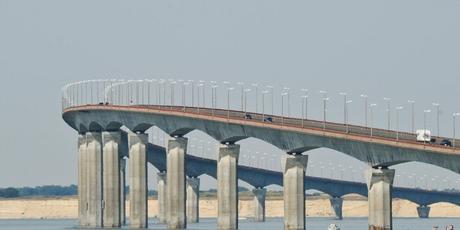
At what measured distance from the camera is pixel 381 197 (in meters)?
166

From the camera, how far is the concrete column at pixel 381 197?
6537 inches

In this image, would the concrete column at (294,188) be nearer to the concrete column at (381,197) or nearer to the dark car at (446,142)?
the concrete column at (381,197)

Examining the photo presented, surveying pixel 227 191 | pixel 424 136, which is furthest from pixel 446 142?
pixel 227 191

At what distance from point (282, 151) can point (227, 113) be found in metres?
17.7

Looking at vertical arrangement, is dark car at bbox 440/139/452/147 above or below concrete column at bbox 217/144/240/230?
above

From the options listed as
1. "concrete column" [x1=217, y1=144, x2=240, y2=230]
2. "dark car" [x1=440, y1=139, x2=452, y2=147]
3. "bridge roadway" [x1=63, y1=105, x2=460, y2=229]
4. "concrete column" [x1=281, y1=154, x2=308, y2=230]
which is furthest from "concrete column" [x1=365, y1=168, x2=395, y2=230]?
"concrete column" [x1=217, y1=144, x2=240, y2=230]

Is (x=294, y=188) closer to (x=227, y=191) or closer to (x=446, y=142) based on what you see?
(x=227, y=191)

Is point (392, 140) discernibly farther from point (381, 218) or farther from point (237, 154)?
point (237, 154)

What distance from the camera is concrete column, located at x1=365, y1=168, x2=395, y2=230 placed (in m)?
166

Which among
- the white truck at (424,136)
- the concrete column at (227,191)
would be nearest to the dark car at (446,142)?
the white truck at (424,136)

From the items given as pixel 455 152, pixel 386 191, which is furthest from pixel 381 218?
pixel 455 152

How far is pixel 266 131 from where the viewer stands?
7254 inches

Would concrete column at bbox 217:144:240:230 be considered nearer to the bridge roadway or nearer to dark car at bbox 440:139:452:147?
the bridge roadway

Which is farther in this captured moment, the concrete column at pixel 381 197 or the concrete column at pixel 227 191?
the concrete column at pixel 227 191
